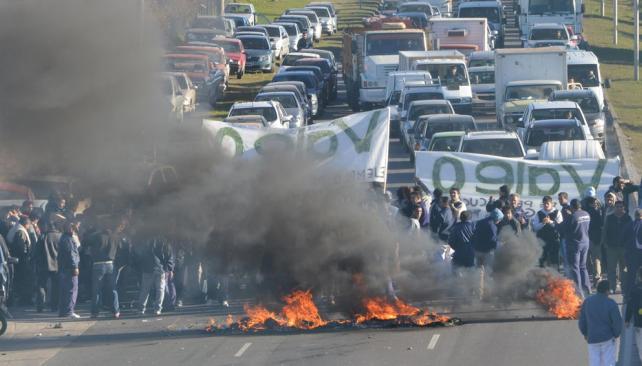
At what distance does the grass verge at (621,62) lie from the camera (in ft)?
130

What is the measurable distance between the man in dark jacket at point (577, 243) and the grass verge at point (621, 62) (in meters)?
12.2

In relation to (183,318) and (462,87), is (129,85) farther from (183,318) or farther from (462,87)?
(462,87)

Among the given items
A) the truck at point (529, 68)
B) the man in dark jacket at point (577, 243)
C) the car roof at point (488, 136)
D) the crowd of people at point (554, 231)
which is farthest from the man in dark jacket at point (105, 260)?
the truck at point (529, 68)

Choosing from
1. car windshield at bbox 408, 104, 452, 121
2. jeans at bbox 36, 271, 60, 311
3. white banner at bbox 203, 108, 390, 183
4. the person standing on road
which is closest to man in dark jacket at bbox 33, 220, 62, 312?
jeans at bbox 36, 271, 60, 311

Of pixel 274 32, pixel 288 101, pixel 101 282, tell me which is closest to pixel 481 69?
pixel 288 101

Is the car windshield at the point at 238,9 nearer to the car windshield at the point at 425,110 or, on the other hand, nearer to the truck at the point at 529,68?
the truck at the point at 529,68

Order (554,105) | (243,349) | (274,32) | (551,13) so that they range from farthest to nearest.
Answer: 1. (274,32)
2. (551,13)
3. (554,105)
4. (243,349)

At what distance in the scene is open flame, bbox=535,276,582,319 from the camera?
18281mm

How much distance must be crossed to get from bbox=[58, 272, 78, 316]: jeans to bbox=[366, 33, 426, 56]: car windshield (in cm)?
2445

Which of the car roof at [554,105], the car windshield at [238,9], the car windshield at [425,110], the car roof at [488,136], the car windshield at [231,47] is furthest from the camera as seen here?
the car windshield at [238,9]

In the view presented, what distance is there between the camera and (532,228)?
20375 millimetres

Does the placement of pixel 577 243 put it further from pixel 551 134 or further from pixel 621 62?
pixel 621 62

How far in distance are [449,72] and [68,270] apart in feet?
72.5

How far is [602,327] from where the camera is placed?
14438mm
